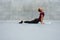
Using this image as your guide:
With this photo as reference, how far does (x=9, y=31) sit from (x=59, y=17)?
0.81 metres

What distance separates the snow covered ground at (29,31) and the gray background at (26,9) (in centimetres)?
10

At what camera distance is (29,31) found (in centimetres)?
193

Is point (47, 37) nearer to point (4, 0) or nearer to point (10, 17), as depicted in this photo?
point (10, 17)

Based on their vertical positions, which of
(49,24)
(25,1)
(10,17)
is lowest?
(49,24)

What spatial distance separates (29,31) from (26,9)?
35 centimetres

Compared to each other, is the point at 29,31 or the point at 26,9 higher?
the point at 26,9

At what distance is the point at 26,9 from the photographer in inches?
77.8

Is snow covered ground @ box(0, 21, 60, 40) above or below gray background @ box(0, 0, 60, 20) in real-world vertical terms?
below

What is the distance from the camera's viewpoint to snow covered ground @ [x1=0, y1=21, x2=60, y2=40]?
1916 millimetres

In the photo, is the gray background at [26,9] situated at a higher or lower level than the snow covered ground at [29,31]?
higher

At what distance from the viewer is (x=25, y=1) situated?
1.96 m

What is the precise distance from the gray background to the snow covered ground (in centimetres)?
10

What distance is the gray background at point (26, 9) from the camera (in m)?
1.96

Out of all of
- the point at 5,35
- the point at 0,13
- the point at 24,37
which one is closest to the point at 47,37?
the point at 24,37
